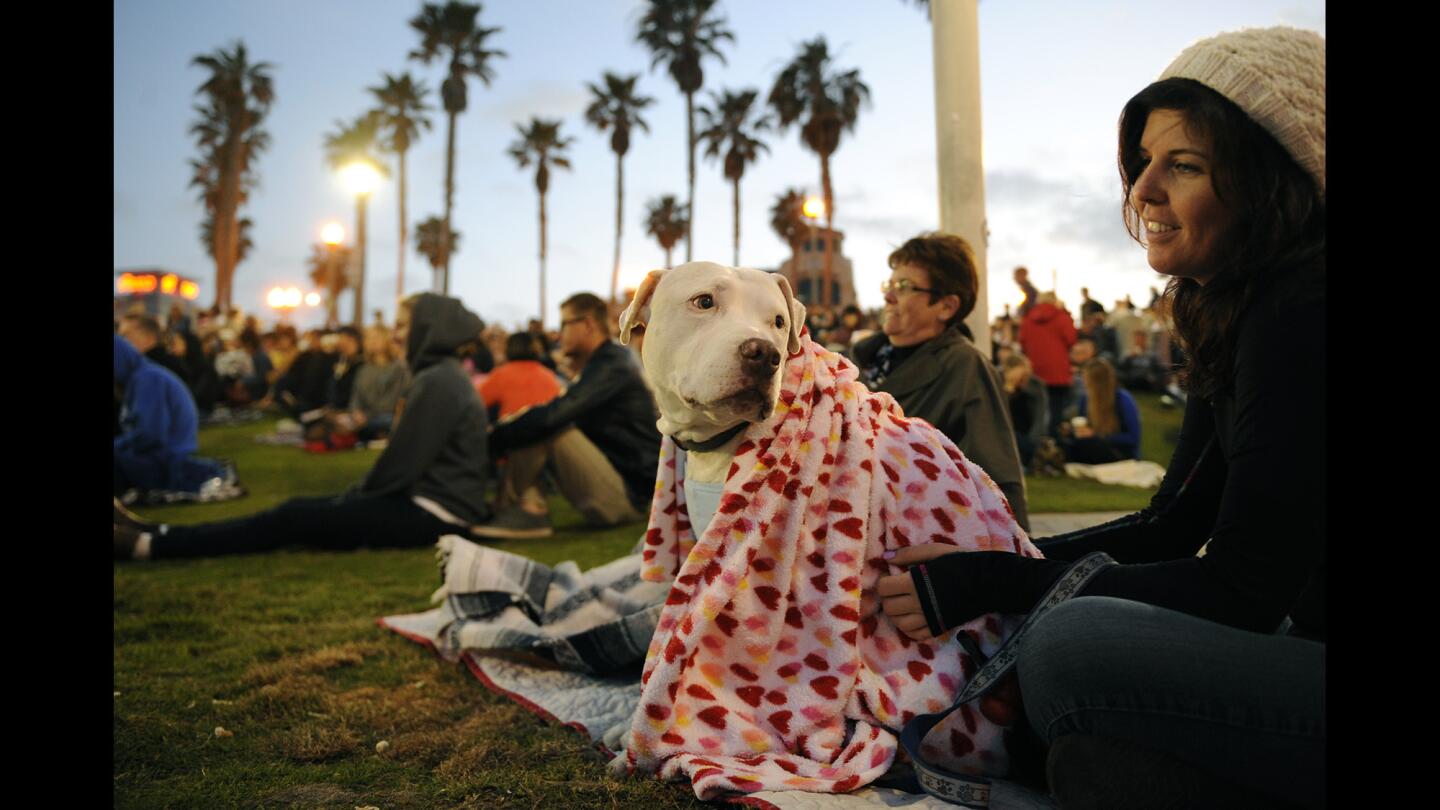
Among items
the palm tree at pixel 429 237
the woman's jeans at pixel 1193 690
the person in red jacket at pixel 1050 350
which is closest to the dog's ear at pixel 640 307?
the woman's jeans at pixel 1193 690

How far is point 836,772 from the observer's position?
2.11 metres

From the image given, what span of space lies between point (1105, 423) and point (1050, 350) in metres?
1.62

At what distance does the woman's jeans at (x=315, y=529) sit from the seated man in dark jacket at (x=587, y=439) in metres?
0.70

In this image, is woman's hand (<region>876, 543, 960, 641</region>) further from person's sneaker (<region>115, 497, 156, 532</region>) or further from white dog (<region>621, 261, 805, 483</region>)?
person's sneaker (<region>115, 497, 156, 532</region>)

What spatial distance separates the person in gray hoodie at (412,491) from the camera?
219 inches

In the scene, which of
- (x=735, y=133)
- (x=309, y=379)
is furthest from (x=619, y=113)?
(x=309, y=379)

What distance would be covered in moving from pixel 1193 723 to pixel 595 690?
6.71ft

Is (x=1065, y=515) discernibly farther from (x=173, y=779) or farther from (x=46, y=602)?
(x=46, y=602)

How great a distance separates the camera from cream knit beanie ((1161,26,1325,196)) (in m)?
1.52

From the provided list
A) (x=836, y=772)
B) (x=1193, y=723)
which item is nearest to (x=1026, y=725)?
(x=836, y=772)

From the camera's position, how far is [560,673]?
132 inches

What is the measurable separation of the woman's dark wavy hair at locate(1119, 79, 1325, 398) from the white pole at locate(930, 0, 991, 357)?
3355 millimetres

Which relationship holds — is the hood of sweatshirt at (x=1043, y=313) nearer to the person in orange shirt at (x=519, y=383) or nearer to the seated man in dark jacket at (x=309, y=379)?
the person in orange shirt at (x=519, y=383)

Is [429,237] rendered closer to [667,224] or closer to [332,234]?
[667,224]
